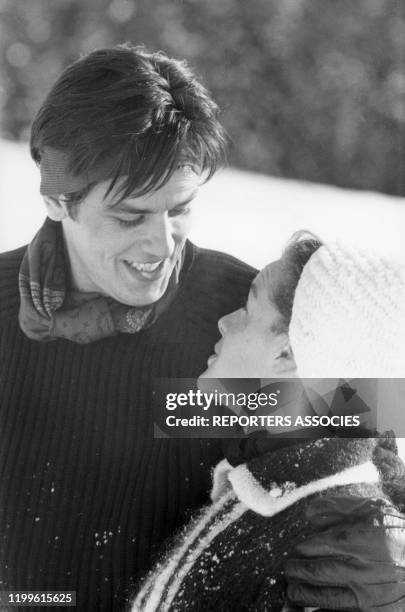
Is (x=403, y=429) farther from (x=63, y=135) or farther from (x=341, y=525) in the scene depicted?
(x=63, y=135)

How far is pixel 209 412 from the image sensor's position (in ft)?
4.32

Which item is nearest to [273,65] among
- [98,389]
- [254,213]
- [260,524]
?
[254,213]

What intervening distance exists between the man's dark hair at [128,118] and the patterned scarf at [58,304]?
3.4 inches

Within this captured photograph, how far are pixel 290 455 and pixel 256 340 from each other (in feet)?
0.55

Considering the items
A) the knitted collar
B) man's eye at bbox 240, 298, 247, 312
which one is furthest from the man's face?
the knitted collar

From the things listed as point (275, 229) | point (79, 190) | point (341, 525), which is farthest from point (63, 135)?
point (341, 525)

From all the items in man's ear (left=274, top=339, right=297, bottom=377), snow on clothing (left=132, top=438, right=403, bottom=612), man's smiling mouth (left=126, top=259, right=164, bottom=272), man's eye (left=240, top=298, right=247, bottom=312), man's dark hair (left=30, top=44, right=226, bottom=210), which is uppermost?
man's dark hair (left=30, top=44, right=226, bottom=210)

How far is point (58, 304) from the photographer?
1286mm

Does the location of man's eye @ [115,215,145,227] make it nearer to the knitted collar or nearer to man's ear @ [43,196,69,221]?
man's ear @ [43,196,69,221]

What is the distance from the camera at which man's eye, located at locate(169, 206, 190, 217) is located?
4.15 ft

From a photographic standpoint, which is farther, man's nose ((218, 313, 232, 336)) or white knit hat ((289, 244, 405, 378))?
man's nose ((218, 313, 232, 336))

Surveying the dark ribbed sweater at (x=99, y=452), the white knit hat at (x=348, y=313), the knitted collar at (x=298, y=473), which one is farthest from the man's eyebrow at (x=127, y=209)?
the knitted collar at (x=298, y=473)

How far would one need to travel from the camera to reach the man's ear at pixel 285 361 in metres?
1.26

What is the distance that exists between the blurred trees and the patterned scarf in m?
0.16
